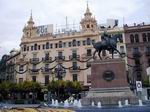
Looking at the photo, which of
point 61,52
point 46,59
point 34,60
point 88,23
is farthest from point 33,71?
point 88,23

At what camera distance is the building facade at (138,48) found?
67.4m

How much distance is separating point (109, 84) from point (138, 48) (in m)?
41.5

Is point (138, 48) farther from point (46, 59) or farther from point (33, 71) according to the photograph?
point (33, 71)

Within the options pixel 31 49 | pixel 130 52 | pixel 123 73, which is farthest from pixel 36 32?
pixel 123 73

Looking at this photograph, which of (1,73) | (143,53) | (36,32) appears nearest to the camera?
(143,53)

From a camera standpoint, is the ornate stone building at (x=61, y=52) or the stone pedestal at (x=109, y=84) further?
the ornate stone building at (x=61, y=52)

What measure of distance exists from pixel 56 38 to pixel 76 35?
604 cm

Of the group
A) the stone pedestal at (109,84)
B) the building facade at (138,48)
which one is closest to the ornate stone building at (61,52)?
the building facade at (138,48)

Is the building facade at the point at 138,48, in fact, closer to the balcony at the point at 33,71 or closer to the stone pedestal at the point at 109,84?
the balcony at the point at 33,71

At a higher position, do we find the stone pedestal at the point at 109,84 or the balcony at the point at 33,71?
the balcony at the point at 33,71

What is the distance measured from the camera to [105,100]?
30.1 m

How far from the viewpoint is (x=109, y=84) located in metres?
31.0

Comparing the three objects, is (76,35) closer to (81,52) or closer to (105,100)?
(81,52)

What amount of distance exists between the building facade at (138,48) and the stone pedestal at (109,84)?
36.5m
